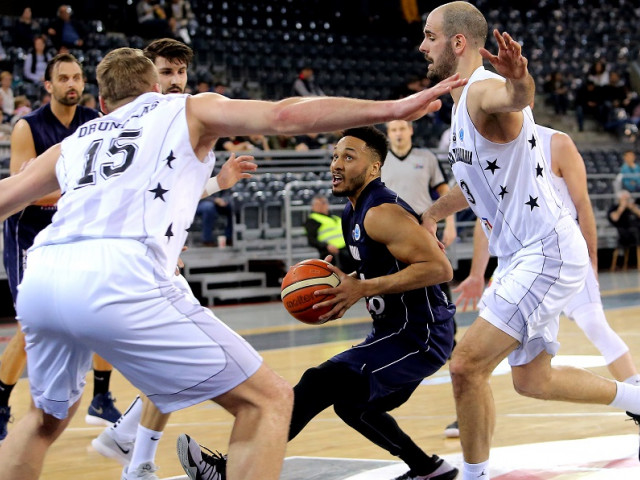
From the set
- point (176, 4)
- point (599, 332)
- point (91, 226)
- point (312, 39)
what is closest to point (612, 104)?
point (312, 39)

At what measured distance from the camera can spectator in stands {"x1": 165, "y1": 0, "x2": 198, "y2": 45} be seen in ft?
57.0

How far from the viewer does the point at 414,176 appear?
7.81m

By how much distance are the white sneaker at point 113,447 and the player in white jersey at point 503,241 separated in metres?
1.81

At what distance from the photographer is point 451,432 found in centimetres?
544

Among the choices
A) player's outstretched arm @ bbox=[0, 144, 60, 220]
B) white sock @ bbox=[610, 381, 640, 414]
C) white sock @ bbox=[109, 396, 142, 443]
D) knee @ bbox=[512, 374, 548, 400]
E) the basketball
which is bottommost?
white sock @ bbox=[109, 396, 142, 443]

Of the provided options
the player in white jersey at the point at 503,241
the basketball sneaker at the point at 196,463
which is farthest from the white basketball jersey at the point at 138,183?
the player in white jersey at the point at 503,241

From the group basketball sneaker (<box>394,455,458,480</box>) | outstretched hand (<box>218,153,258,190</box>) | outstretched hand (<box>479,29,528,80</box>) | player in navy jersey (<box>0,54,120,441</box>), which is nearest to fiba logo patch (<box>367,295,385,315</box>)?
basketball sneaker (<box>394,455,458,480</box>)

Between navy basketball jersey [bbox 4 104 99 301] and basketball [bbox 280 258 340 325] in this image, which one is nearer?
basketball [bbox 280 258 340 325]

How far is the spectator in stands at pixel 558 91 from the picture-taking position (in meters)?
22.0

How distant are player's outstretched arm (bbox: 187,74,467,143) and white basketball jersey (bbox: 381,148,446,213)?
4513 mm

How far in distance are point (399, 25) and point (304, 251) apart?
36.5ft

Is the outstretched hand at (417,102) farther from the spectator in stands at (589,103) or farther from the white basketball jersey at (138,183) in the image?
Result: the spectator in stands at (589,103)

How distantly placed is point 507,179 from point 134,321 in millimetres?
1830

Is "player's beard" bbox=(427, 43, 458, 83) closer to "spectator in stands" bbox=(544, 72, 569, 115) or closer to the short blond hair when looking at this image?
the short blond hair
